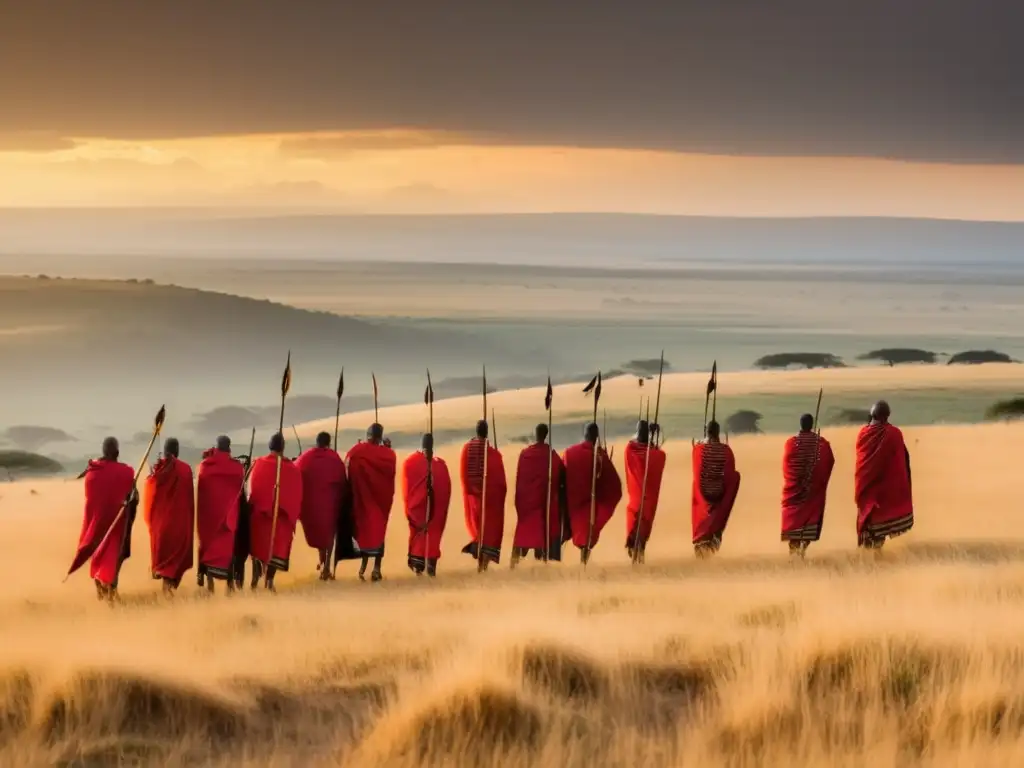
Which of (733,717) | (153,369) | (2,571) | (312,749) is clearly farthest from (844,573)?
(153,369)

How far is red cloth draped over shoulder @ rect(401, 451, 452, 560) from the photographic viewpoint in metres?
19.8

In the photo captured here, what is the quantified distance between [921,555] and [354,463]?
6.63 m

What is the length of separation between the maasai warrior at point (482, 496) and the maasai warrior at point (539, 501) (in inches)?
9.1

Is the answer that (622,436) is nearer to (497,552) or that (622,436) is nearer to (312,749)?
(497,552)

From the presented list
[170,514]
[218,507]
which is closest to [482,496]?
[218,507]

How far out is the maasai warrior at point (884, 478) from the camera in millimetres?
19844

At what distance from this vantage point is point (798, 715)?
453 inches

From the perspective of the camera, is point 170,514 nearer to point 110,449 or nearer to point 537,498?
point 110,449

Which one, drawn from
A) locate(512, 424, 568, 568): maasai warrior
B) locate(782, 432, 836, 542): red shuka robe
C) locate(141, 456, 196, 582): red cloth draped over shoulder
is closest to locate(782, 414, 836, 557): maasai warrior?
locate(782, 432, 836, 542): red shuka robe

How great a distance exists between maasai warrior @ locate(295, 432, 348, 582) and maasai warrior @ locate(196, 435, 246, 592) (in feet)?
3.25

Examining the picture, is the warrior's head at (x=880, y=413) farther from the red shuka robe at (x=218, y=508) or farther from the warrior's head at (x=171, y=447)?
the warrior's head at (x=171, y=447)

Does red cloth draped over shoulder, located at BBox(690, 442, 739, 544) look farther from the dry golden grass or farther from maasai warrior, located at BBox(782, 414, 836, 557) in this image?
the dry golden grass

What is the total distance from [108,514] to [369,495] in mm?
3048

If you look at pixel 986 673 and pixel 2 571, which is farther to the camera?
pixel 2 571
